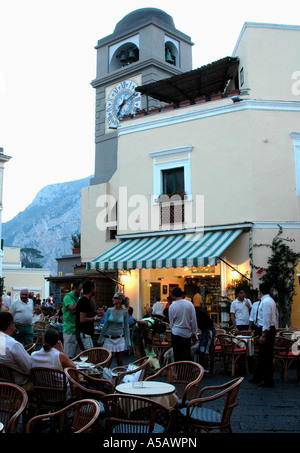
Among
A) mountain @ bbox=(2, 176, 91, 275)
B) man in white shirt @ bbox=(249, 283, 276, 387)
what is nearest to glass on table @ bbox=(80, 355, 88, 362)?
man in white shirt @ bbox=(249, 283, 276, 387)

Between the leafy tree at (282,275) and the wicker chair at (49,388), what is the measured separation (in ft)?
27.8

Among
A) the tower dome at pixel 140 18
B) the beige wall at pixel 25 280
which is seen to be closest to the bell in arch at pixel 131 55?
the tower dome at pixel 140 18

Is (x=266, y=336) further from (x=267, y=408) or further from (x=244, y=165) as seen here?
(x=244, y=165)

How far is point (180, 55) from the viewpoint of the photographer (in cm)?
2473

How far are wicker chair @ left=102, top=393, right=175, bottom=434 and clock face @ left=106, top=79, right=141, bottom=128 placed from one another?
19.1 metres

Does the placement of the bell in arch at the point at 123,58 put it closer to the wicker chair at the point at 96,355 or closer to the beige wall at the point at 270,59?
the beige wall at the point at 270,59

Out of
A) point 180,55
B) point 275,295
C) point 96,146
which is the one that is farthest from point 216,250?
point 180,55

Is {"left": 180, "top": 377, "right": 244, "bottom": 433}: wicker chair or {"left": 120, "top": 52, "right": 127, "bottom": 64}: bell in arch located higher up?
{"left": 120, "top": 52, "right": 127, "bottom": 64}: bell in arch

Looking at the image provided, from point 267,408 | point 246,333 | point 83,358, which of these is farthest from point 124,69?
point 267,408

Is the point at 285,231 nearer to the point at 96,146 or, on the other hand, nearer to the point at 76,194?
the point at 96,146

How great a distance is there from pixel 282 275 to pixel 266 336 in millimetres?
5353

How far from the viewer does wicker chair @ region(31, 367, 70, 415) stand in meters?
4.45

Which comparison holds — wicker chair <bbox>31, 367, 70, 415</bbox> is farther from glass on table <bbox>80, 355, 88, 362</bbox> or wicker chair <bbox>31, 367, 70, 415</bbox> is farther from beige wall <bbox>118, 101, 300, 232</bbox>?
beige wall <bbox>118, 101, 300, 232</bbox>

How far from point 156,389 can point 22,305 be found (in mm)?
5268
